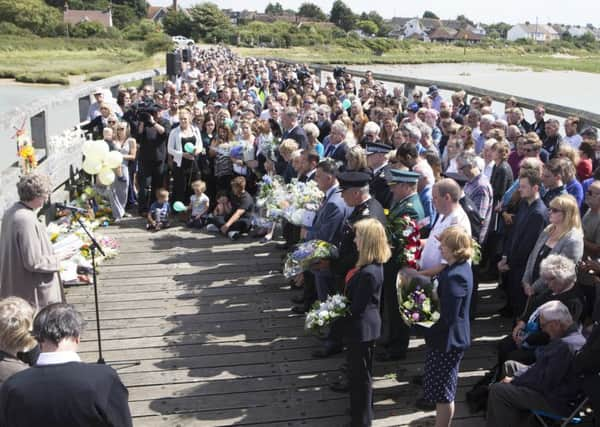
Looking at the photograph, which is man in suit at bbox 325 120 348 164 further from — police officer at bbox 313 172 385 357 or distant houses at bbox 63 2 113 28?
distant houses at bbox 63 2 113 28

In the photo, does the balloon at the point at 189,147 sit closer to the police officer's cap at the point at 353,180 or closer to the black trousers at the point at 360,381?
the police officer's cap at the point at 353,180

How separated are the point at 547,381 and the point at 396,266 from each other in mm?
1936

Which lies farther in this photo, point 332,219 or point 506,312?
point 506,312

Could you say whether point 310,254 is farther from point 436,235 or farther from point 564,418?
point 564,418

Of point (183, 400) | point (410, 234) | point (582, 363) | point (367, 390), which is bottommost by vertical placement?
point (183, 400)

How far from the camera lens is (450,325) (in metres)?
4.82

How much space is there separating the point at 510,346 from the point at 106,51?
2946 inches

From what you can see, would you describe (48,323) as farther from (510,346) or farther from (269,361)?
(510,346)

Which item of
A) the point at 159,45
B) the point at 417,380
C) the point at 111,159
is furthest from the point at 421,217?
the point at 159,45

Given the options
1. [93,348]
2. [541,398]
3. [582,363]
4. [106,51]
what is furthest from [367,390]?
[106,51]

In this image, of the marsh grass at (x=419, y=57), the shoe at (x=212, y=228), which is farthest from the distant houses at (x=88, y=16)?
the shoe at (x=212, y=228)

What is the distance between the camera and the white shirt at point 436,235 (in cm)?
557

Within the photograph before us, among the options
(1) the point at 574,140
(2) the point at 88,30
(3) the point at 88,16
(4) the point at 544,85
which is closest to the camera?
(1) the point at 574,140

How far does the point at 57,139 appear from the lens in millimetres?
9500
